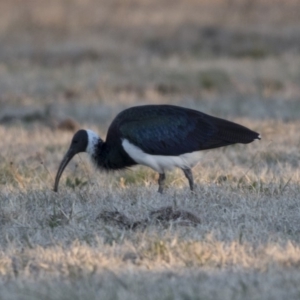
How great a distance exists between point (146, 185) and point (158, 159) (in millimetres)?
272

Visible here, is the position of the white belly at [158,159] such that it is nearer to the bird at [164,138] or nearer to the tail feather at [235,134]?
the bird at [164,138]

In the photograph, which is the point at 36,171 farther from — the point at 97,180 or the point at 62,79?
the point at 62,79

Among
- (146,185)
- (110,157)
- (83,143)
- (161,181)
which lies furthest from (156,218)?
(83,143)

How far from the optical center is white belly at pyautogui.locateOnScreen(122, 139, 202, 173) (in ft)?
26.5

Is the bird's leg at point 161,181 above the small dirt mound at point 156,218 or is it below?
below

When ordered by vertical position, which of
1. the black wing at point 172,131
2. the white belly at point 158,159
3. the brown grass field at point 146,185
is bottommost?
the brown grass field at point 146,185

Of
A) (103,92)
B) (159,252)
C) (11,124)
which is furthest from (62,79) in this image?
(159,252)

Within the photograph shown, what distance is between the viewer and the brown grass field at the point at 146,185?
554cm

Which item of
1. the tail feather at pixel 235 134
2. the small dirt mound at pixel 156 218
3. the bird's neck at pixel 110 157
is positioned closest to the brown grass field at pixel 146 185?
the small dirt mound at pixel 156 218

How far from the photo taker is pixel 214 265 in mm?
5730

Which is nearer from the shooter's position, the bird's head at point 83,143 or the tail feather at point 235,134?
the tail feather at point 235,134

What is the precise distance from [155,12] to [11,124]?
45.2ft

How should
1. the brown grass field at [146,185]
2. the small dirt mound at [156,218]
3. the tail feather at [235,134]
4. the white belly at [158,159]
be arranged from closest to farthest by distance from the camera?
1. the brown grass field at [146,185]
2. the small dirt mound at [156,218]
3. the white belly at [158,159]
4. the tail feather at [235,134]

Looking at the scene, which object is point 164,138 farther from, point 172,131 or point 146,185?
point 146,185
